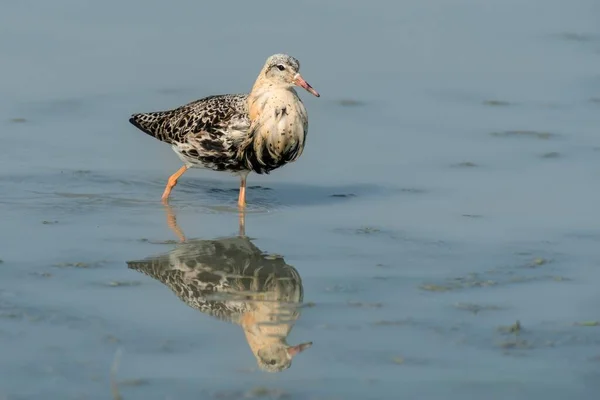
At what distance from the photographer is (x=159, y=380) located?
7797 millimetres

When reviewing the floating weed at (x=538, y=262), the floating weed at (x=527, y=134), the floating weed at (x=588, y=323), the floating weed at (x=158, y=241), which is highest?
the floating weed at (x=527, y=134)

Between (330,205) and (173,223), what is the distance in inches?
58.6

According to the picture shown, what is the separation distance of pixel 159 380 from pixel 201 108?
5398mm

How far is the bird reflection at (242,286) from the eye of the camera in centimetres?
858

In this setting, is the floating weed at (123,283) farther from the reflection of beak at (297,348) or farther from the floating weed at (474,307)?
the floating weed at (474,307)

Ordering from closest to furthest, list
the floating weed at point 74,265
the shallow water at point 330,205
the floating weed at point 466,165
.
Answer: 1. the shallow water at point 330,205
2. the floating weed at point 74,265
3. the floating weed at point 466,165

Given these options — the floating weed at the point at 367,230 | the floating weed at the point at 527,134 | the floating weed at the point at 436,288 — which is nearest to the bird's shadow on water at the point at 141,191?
the floating weed at the point at 367,230

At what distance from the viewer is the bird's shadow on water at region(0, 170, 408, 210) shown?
12.2 metres

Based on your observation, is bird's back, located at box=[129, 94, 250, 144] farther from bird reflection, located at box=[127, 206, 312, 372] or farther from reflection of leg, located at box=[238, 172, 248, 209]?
bird reflection, located at box=[127, 206, 312, 372]

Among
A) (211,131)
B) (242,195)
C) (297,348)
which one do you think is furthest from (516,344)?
(211,131)

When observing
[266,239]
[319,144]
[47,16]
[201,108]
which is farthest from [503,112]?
[47,16]

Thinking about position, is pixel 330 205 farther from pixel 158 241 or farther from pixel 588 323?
pixel 588 323

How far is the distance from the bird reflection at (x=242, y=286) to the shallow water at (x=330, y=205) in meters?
0.04

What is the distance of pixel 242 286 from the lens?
9.64 meters
